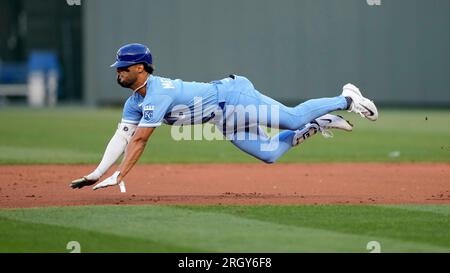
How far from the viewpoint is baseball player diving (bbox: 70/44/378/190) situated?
33.9 ft

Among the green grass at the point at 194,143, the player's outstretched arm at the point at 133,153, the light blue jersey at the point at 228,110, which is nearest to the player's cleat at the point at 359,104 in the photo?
the light blue jersey at the point at 228,110

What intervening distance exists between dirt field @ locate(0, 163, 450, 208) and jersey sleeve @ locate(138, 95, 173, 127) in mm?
1105

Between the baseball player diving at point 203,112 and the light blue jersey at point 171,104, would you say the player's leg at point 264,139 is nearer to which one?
the baseball player diving at point 203,112

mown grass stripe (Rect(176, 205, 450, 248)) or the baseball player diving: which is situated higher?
the baseball player diving

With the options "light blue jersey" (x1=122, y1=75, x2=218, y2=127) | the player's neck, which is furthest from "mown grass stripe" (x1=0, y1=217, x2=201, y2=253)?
the player's neck

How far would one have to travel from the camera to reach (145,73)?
34.4 ft

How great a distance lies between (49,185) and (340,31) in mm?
19777

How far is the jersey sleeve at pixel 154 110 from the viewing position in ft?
33.6

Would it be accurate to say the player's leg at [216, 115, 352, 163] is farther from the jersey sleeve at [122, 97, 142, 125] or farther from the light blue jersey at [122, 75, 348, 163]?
the jersey sleeve at [122, 97, 142, 125]

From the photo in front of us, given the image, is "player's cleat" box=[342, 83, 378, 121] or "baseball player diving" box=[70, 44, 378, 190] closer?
"baseball player diving" box=[70, 44, 378, 190]

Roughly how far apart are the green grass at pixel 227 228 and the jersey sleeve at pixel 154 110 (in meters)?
0.93

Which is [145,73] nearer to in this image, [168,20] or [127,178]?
[127,178]

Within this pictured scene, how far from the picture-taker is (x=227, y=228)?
355 inches
